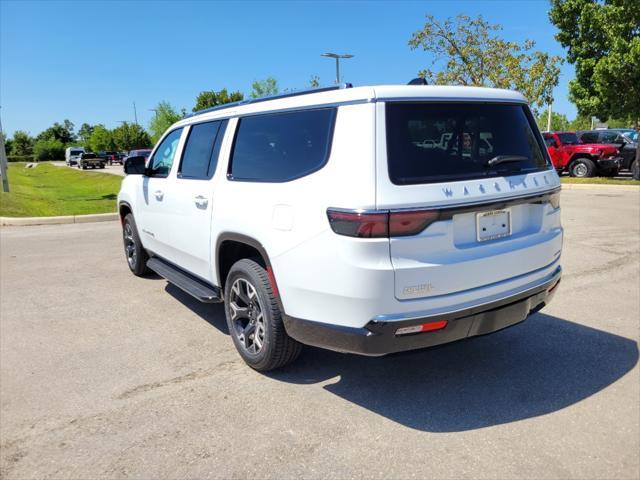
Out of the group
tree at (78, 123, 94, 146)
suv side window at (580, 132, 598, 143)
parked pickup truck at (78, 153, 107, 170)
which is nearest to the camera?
suv side window at (580, 132, 598, 143)

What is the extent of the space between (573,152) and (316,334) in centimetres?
1935

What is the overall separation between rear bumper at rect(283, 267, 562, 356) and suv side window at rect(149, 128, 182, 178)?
100 inches

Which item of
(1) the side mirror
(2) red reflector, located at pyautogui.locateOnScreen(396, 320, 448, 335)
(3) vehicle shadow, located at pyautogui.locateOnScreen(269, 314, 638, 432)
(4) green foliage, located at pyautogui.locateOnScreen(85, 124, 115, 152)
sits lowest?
(3) vehicle shadow, located at pyautogui.locateOnScreen(269, 314, 638, 432)

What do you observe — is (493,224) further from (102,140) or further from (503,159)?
(102,140)

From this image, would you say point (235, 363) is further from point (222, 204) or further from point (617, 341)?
point (617, 341)

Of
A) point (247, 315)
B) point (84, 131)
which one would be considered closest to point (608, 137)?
point (247, 315)

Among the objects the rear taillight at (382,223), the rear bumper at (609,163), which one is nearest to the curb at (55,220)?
the rear taillight at (382,223)

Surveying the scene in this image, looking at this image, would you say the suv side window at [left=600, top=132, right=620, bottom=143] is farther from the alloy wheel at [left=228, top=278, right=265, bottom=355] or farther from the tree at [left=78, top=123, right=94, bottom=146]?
the tree at [left=78, top=123, right=94, bottom=146]

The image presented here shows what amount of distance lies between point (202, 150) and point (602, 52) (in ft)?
60.1

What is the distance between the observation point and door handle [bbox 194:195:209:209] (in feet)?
12.9

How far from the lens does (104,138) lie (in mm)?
92312

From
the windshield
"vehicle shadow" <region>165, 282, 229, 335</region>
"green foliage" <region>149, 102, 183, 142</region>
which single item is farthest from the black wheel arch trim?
"green foliage" <region>149, 102, 183, 142</region>

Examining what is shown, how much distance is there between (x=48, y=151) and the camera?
99062mm

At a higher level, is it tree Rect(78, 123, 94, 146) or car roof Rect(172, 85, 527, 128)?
tree Rect(78, 123, 94, 146)
